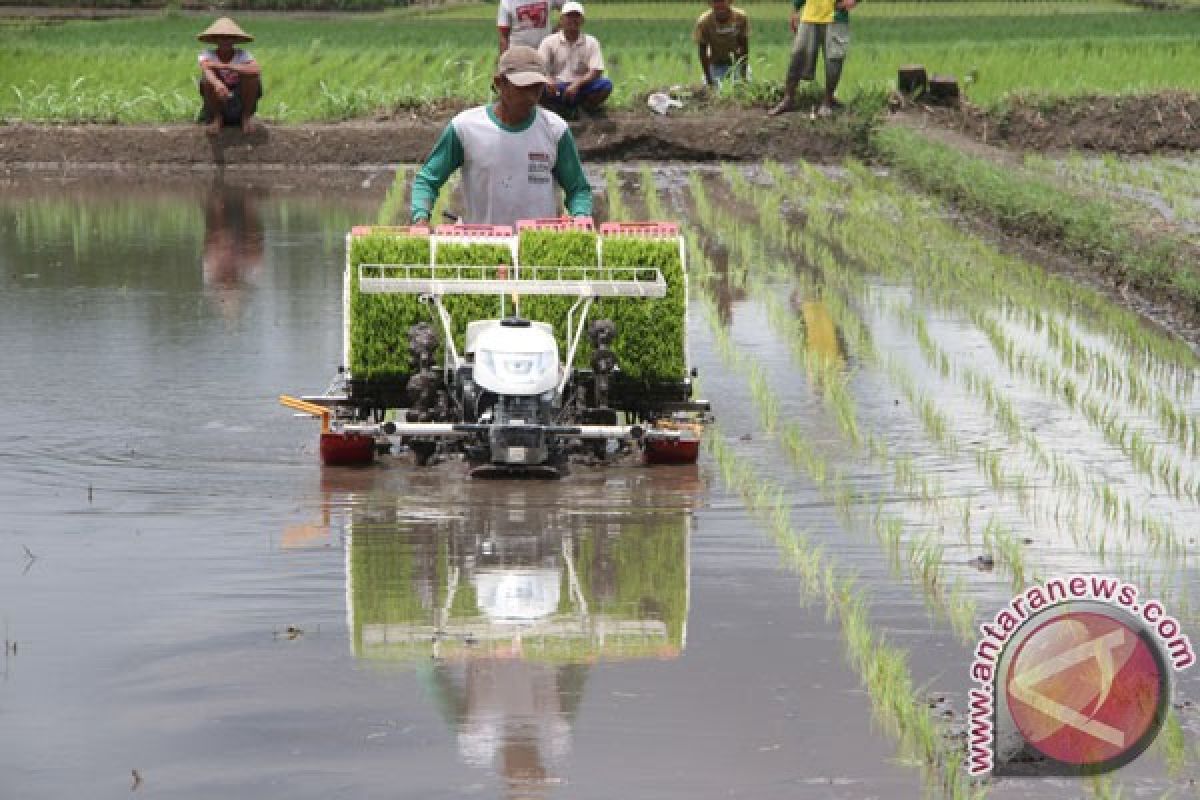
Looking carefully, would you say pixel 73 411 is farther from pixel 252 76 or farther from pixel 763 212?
pixel 252 76

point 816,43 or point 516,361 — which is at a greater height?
point 516,361

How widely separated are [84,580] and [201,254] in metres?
9.36

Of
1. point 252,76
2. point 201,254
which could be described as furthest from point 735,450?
point 252,76

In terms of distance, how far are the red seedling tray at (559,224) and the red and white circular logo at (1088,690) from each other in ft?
14.7

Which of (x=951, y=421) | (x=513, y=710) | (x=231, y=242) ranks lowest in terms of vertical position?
(x=231, y=242)

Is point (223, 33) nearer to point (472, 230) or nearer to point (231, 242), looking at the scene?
point (231, 242)

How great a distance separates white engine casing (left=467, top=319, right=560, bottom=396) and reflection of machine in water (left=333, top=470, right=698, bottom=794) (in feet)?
1.31

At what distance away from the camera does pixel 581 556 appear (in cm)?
805

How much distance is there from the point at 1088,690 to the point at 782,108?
18723 mm

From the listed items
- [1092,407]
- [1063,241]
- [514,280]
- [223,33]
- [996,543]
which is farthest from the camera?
[223,33]

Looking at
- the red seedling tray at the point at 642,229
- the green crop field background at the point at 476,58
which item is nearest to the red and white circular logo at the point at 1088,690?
the red seedling tray at the point at 642,229

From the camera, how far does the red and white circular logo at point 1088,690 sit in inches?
215

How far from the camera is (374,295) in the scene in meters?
9.93

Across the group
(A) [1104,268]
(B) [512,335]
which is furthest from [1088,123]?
(B) [512,335]
